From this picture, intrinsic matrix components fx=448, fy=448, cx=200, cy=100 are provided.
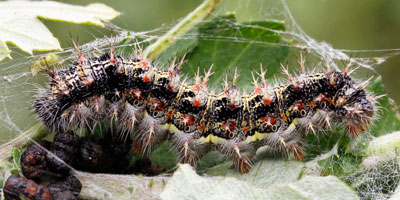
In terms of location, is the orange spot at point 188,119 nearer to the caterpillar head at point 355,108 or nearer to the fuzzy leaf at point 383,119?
the caterpillar head at point 355,108

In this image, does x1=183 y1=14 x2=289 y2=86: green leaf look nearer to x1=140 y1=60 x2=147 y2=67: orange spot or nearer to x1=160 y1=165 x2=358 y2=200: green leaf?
x1=140 y1=60 x2=147 y2=67: orange spot

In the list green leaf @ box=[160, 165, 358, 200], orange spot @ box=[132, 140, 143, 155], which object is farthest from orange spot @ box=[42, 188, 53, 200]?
orange spot @ box=[132, 140, 143, 155]

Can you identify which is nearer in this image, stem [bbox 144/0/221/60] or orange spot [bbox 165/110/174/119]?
orange spot [bbox 165/110/174/119]

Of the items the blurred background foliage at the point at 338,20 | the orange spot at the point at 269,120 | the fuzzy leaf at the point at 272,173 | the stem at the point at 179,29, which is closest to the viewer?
the fuzzy leaf at the point at 272,173

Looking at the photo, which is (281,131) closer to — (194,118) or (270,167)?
(270,167)

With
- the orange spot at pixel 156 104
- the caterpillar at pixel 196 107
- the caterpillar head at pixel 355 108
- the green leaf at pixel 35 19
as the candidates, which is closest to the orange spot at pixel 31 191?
the caterpillar at pixel 196 107

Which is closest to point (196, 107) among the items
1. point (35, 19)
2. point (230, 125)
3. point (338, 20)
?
point (230, 125)
